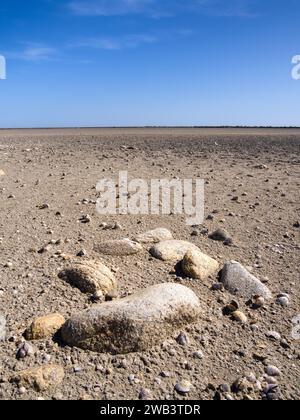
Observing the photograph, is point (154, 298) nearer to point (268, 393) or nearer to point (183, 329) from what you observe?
point (183, 329)

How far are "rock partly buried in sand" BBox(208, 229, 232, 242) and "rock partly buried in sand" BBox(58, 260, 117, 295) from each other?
5.94 feet

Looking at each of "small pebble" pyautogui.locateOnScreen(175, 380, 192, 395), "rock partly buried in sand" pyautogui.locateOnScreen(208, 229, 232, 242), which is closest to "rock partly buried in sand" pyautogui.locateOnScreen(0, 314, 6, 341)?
"small pebble" pyautogui.locateOnScreen(175, 380, 192, 395)

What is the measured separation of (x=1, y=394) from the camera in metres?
2.67

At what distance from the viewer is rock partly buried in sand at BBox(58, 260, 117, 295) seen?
3.76 metres

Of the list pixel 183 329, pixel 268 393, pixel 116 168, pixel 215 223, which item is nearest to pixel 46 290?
pixel 183 329

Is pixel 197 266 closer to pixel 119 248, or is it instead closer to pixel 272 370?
pixel 119 248

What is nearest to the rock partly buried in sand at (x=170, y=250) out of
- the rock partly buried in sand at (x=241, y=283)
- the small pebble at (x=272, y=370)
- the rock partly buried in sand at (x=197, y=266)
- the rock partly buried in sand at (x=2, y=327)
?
the rock partly buried in sand at (x=197, y=266)

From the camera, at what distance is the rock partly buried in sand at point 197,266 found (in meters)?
4.13

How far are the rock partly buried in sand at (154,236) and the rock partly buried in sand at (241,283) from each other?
41.4 inches

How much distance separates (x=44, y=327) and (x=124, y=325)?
689mm

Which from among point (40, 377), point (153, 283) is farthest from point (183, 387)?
point (153, 283)

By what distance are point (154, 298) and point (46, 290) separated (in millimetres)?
1167

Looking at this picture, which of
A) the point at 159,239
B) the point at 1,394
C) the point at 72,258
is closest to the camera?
the point at 1,394

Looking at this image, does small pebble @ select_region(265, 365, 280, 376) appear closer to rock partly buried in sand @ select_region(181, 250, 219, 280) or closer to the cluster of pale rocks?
the cluster of pale rocks
